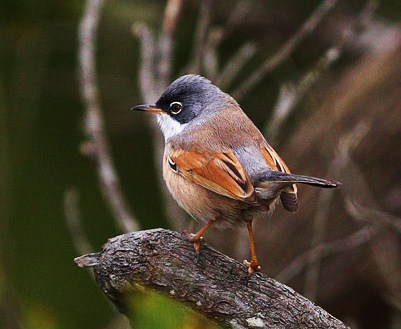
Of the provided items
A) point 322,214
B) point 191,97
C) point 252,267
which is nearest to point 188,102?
point 191,97

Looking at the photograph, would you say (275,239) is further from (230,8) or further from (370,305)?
(230,8)

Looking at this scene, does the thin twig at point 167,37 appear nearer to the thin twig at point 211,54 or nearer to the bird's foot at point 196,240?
the thin twig at point 211,54

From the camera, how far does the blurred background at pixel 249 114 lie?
22.9 feet

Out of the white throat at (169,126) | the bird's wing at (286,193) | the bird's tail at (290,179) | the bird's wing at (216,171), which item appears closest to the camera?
the bird's tail at (290,179)

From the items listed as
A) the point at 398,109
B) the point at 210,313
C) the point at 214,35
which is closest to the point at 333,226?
the point at 398,109

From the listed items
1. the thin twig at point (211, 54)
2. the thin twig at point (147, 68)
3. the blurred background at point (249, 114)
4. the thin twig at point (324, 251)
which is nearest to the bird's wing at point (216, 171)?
the blurred background at point (249, 114)

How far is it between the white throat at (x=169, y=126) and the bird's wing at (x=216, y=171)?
0.28 meters

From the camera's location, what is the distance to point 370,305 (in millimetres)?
8055

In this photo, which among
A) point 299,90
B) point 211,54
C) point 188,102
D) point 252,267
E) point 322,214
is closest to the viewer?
point 252,267

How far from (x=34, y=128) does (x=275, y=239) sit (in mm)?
3008

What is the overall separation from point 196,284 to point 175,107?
1438mm

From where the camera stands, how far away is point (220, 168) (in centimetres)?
429

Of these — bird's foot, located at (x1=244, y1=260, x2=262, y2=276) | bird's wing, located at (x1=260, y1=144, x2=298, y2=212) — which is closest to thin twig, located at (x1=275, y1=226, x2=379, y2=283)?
bird's wing, located at (x1=260, y1=144, x2=298, y2=212)

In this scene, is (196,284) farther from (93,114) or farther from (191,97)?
(93,114)
